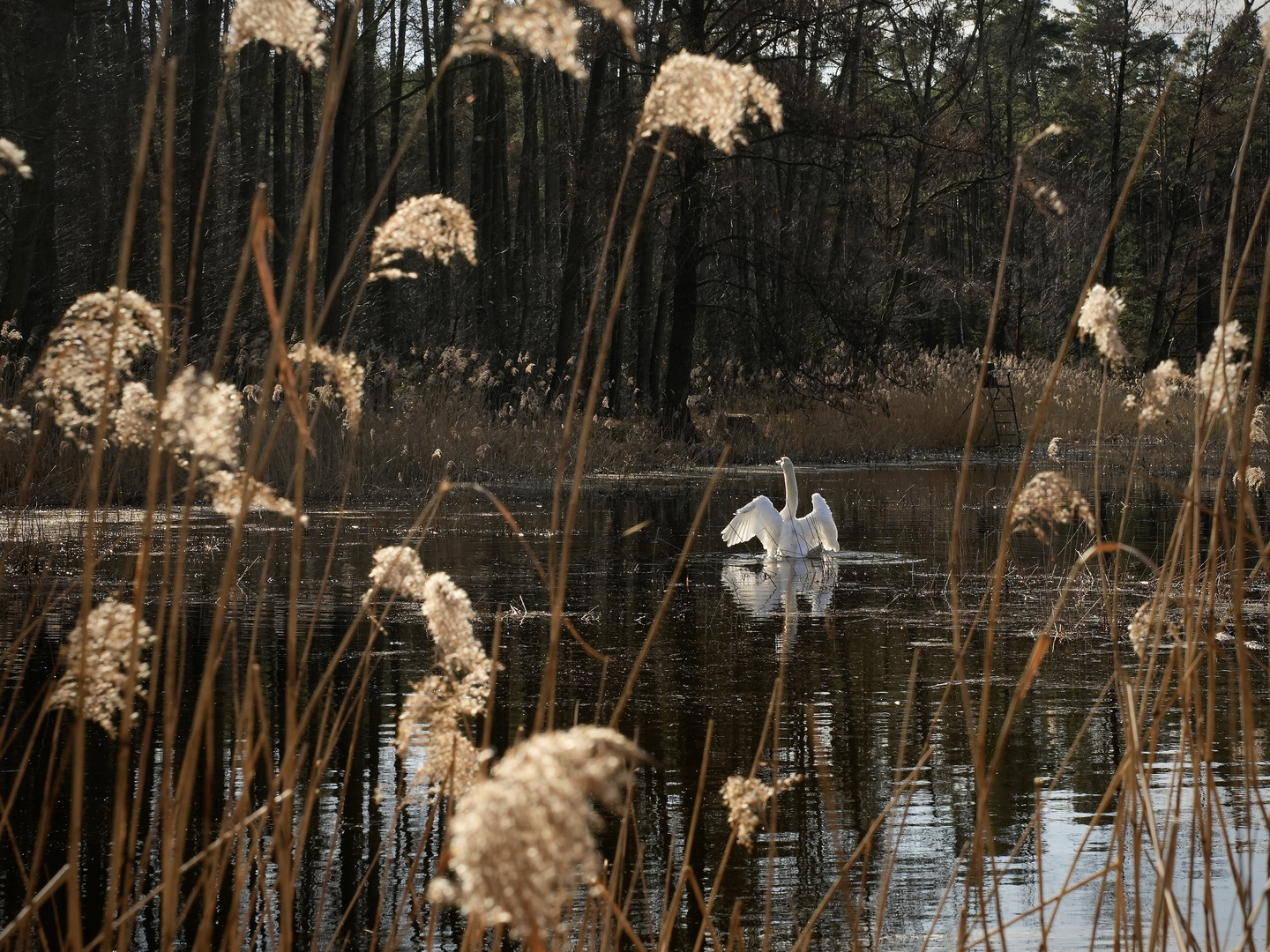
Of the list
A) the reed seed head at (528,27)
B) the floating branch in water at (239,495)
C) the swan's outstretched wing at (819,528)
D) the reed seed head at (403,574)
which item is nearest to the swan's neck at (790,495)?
the swan's outstretched wing at (819,528)

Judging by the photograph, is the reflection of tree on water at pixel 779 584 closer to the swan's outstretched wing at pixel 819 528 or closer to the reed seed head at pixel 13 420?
the swan's outstretched wing at pixel 819 528

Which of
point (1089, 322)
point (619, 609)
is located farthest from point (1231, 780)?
point (619, 609)

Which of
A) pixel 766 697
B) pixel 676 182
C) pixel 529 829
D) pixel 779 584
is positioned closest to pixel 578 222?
pixel 676 182

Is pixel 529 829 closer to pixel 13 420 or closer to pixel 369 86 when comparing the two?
pixel 13 420

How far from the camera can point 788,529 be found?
25.8 ft

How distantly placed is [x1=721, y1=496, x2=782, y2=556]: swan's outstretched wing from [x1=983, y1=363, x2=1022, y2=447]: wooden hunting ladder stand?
9222mm

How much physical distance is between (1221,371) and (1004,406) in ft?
57.7

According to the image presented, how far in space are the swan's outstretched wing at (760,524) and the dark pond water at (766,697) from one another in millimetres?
163

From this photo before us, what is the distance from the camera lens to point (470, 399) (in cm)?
1233

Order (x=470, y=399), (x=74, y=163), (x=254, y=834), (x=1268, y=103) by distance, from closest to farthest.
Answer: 1. (x=254, y=834)
2. (x=470, y=399)
3. (x=74, y=163)
4. (x=1268, y=103)

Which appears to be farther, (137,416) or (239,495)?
(137,416)

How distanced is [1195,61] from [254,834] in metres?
24.5

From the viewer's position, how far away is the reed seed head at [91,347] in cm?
145

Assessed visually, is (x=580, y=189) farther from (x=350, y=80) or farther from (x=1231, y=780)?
(x=1231, y=780)
